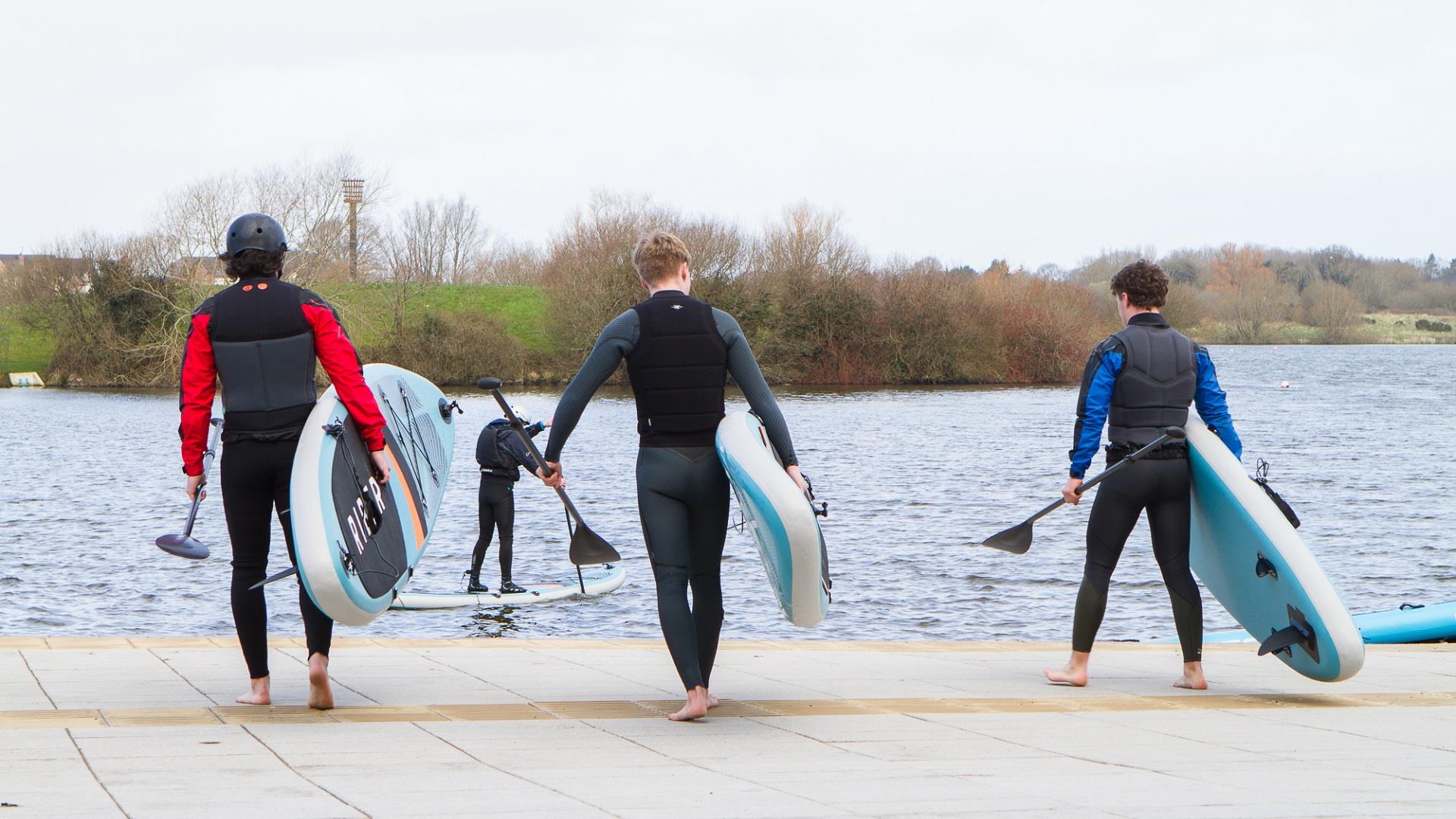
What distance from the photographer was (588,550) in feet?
19.8

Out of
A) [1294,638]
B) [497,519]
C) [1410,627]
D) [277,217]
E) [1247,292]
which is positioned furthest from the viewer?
[1247,292]

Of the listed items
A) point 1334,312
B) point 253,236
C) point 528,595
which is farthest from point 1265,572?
point 1334,312

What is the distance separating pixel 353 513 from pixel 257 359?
684mm

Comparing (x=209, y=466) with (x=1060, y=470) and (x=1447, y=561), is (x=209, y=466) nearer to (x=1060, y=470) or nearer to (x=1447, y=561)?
(x=1447, y=561)

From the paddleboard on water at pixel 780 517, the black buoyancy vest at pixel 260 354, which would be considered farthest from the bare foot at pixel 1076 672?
the black buoyancy vest at pixel 260 354

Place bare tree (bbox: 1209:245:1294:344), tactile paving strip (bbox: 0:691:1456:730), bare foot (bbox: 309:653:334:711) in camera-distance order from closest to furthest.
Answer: tactile paving strip (bbox: 0:691:1456:730) < bare foot (bbox: 309:653:334:711) < bare tree (bbox: 1209:245:1294:344)

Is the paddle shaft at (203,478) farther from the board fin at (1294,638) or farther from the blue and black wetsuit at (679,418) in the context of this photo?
the board fin at (1294,638)

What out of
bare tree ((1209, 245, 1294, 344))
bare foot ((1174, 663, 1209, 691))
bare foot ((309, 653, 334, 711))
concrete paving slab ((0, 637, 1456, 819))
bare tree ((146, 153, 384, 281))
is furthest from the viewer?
bare tree ((1209, 245, 1294, 344))

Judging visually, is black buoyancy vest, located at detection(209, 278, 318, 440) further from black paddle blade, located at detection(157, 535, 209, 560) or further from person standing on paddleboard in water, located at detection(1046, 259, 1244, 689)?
person standing on paddleboard in water, located at detection(1046, 259, 1244, 689)

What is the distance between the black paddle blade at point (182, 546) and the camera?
17.8 feet

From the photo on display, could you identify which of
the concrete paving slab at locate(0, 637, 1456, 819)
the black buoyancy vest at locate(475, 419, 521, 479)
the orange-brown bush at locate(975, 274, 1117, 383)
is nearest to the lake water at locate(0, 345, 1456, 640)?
the black buoyancy vest at locate(475, 419, 521, 479)

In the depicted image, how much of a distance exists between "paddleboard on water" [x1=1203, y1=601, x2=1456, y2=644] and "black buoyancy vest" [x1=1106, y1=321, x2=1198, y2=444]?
435cm

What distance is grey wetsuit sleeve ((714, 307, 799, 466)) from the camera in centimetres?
525

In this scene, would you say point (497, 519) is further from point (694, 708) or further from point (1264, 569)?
point (1264, 569)
